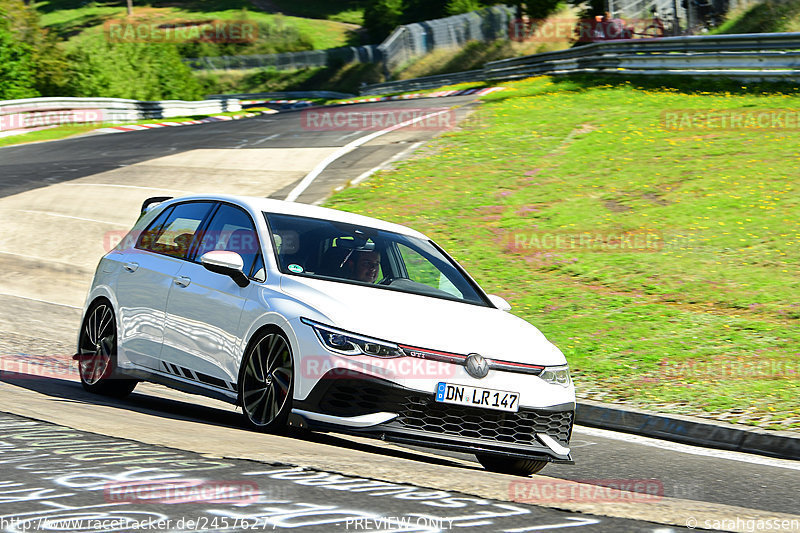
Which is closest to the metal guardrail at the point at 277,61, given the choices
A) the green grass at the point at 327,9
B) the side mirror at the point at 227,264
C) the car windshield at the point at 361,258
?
the green grass at the point at 327,9

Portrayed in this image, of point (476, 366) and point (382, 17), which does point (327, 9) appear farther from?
point (476, 366)

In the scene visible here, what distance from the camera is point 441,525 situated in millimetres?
4230

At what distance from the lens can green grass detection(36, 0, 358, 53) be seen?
10462 centimetres

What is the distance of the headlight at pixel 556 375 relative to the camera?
21.9 ft

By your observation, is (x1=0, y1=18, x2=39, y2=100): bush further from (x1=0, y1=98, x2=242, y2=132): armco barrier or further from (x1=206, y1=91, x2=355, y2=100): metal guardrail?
(x1=206, y1=91, x2=355, y2=100): metal guardrail

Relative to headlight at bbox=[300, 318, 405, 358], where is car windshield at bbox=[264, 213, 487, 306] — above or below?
above

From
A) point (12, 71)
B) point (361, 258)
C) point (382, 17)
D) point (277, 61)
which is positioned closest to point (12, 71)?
point (12, 71)

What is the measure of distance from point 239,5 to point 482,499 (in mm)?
121493

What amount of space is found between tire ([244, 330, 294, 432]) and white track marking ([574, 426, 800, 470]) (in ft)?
10.7

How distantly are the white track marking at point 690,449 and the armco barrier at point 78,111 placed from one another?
28.2m

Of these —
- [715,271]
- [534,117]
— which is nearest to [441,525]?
[715,271]

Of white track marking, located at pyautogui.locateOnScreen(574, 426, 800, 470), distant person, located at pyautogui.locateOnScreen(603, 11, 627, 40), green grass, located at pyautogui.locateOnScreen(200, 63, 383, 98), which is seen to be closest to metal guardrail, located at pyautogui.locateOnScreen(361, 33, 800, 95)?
distant person, located at pyautogui.locateOnScreen(603, 11, 627, 40)

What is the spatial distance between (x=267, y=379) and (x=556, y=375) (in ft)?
5.98

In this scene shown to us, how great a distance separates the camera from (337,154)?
2370cm
